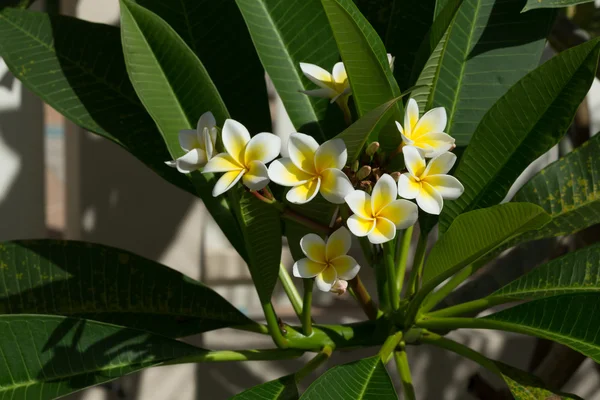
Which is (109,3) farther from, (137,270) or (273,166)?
(273,166)

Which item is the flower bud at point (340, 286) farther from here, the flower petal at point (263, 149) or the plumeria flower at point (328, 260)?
the flower petal at point (263, 149)

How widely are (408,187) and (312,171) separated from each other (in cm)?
7

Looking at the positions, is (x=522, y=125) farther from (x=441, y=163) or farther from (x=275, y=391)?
(x=275, y=391)

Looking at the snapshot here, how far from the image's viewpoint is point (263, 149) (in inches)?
20.3

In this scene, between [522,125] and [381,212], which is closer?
[381,212]

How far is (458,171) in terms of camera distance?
0.65 m

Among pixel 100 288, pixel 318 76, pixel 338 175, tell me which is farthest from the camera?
pixel 100 288

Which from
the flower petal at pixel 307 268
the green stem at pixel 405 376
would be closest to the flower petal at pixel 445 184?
the flower petal at pixel 307 268

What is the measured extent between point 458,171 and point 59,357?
1.28 feet

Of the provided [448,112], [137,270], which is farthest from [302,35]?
[137,270]

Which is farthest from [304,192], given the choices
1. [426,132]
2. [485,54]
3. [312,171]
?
[485,54]

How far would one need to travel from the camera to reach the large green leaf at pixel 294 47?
2.18 ft

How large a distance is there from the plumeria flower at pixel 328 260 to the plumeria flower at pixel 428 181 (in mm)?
62

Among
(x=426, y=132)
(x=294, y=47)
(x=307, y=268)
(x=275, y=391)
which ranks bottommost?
(x=275, y=391)
